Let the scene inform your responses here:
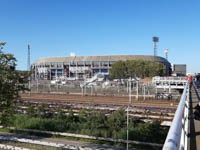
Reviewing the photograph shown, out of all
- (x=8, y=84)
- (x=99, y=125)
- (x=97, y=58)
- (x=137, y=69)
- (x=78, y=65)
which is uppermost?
(x=97, y=58)

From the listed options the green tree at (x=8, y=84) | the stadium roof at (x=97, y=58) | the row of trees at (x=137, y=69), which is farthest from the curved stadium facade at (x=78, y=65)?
the green tree at (x=8, y=84)

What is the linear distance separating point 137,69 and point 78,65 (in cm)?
4148

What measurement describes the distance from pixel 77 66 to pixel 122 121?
3742 inches

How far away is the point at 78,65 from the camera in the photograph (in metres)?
111

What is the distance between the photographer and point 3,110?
870cm

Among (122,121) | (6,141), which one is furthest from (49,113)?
(6,141)

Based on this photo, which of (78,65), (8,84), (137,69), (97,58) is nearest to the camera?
(8,84)

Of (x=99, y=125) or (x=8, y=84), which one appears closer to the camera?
(x=8, y=84)

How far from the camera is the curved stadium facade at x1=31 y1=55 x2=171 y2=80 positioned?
345 ft

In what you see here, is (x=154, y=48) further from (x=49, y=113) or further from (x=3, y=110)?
(x=3, y=110)

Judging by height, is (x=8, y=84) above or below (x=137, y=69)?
below

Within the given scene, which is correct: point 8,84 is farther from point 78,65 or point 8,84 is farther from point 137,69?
point 78,65

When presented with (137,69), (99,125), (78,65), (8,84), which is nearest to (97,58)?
(78,65)

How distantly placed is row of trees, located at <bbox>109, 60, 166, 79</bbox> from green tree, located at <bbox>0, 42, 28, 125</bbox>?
68987 mm
